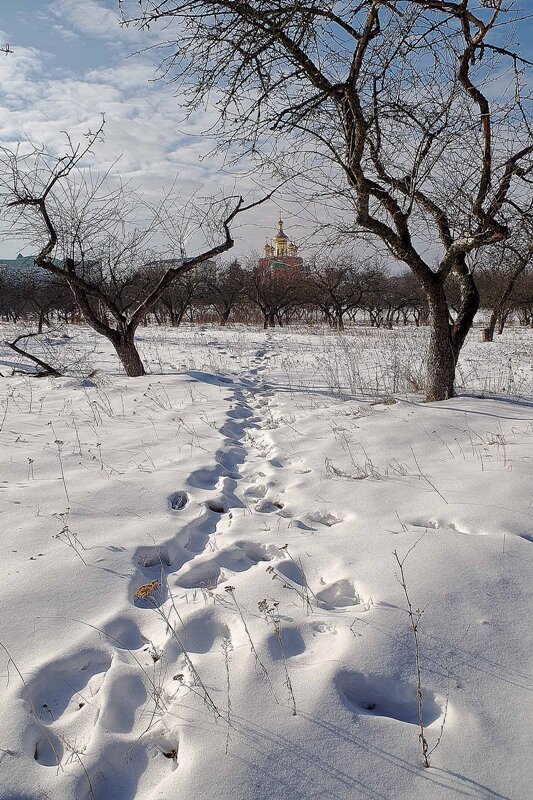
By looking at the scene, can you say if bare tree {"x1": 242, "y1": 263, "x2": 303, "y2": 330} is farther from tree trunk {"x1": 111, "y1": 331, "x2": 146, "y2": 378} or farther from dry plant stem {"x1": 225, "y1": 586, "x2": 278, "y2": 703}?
dry plant stem {"x1": 225, "y1": 586, "x2": 278, "y2": 703}

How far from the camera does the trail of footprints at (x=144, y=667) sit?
5.02 ft

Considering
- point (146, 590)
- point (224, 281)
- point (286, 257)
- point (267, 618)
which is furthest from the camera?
point (224, 281)

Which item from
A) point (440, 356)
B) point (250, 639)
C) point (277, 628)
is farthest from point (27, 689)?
point (440, 356)

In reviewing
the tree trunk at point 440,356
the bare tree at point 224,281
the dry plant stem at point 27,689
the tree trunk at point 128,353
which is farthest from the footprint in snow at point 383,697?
the bare tree at point 224,281

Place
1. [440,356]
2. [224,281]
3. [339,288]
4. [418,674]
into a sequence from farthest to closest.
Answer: [224,281], [339,288], [440,356], [418,674]

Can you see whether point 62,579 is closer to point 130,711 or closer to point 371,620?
point 130,711

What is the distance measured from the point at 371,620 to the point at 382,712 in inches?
15.6

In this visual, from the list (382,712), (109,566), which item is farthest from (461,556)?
(109,566)

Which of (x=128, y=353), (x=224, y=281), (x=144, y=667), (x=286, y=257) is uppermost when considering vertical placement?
(x=224, y=281)

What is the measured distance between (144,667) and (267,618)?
0.56 meters

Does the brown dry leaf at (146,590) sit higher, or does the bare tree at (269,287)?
the bare tree at (269,287)

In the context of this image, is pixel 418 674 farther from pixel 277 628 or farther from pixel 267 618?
pixel 267 618

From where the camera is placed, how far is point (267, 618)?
7.09 ft

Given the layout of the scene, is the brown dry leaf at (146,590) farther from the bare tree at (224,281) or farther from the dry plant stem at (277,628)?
the bare tree at (224,281)
